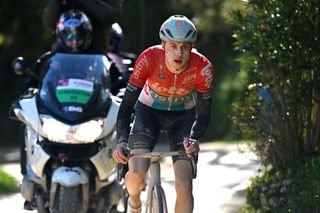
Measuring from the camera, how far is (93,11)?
10016 mm

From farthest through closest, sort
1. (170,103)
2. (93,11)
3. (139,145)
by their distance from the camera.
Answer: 1. (93,11)
2. (170,103)
3. (139,145)

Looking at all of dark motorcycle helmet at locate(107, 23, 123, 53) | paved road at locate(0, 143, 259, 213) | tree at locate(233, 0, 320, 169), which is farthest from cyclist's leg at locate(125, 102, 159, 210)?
dark motorcycle helmet at locate(107, 23, 123, 53)

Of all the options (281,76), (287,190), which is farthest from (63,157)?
(281,76)

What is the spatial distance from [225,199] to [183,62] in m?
4.13

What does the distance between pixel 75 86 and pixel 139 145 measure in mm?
1697

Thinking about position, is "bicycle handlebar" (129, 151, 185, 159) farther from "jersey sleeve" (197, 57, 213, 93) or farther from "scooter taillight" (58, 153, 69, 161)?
"scooter taillight" (58, 153, 69, 161)

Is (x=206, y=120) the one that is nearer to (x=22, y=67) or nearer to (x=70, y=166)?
(x=70, y=166)

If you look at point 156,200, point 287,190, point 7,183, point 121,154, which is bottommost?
point 7,183

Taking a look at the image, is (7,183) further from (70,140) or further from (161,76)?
(161,76)

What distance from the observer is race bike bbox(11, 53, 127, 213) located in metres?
7.95

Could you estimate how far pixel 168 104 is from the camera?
23.3ft

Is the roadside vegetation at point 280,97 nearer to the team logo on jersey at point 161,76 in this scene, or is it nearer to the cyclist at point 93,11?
the cyclist at point 93,11

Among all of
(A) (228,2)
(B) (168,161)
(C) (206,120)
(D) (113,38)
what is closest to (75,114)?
(C) (206,120)

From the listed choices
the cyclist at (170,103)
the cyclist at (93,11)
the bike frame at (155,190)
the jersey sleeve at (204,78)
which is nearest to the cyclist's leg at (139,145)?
the cyclist at (170,103)
